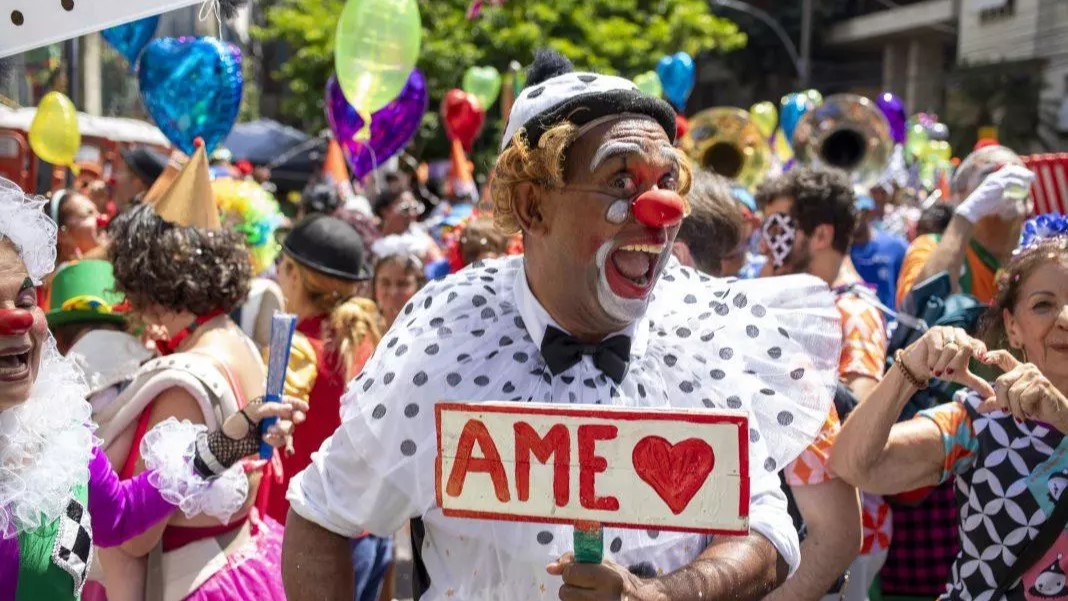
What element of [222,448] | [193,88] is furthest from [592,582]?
[193,88]

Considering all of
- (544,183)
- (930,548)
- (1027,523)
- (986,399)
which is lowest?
(930,548)

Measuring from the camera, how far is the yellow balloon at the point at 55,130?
6.90 meters

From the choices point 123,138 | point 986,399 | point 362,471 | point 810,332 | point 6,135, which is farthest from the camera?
point 123,138

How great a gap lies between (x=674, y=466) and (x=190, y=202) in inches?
88.4

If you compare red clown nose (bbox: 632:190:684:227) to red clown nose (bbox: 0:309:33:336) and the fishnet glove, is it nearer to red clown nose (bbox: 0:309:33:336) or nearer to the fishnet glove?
red clown nose (bbox: 0:309:33:336)

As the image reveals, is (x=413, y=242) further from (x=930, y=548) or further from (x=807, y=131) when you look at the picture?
(x=807, y=131)

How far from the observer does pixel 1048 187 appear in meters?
5.14

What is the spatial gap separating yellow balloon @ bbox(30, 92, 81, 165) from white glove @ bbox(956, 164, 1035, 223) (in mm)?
5404

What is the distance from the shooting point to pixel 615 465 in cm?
153

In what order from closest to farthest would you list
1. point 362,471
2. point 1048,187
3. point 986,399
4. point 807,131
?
point 362,471, point 986,399, point 1048,187, point 807,131

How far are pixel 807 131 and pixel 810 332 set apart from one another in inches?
278

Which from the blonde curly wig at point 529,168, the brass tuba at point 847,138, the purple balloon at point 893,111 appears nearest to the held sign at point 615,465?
the blonde curly wig at point 529,168

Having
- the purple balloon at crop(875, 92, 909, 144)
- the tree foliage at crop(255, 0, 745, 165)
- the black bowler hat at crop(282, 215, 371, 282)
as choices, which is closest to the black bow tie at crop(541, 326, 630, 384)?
the black bowler hat at crop(282, 215, 371, 282)

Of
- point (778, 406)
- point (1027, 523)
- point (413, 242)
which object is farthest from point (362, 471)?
point (413, 242)
